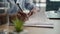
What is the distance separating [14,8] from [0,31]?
56 cm

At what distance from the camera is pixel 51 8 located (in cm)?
249

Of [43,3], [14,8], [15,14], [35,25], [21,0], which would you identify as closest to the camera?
[35,25]

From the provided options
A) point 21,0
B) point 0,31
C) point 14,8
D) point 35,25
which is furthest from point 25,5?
point 0,31

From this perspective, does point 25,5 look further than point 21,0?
Yes

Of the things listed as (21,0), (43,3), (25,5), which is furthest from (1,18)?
(43,3)

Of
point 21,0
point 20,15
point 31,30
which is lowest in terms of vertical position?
point 31,30

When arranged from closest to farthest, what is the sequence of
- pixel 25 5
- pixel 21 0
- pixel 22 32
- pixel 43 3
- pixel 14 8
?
1. pixel 22 32
2. pixel 14 8
3. pixel 21 0
4. pixel 25 5
5. pixel 43 3

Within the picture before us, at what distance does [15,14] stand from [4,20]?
29 cm

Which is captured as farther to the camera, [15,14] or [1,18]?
[15,14]

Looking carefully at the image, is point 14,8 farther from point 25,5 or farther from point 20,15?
point 25,5

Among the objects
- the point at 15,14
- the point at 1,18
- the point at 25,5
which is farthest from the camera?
the point at 25,5

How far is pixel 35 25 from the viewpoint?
1255mm

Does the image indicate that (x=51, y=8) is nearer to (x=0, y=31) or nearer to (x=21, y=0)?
(x=21, y=0)

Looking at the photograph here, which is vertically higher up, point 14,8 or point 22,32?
point 14,8
